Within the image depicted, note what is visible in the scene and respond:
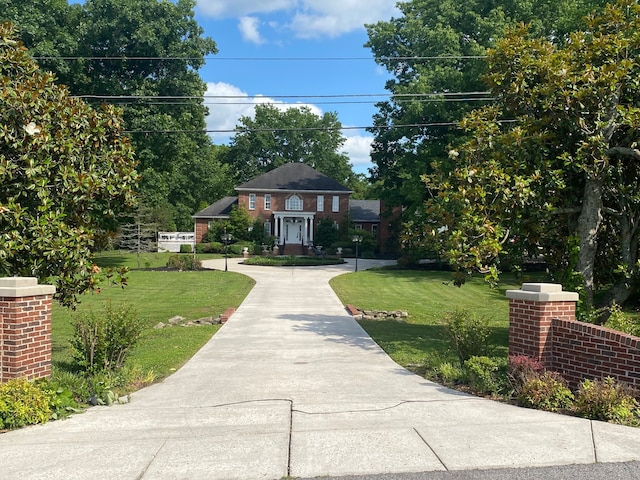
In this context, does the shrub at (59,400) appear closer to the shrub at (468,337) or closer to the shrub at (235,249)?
the shrub at (468,337)

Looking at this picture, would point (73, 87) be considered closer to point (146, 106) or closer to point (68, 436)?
point (146, 106)

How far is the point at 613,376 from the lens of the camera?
621 cm

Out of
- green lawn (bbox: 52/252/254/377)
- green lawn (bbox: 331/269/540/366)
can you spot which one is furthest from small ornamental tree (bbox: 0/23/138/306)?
green lawn (bbox: 331/269/540/366)

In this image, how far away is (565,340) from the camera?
681 centimetres

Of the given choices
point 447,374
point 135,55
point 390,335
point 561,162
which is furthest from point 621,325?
point 135,55

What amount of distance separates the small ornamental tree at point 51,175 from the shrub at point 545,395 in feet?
24.3

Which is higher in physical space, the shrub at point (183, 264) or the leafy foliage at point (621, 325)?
the leafy foliage at point (621, 325)

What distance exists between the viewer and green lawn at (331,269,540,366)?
1070 centimetres

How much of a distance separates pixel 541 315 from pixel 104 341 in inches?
260

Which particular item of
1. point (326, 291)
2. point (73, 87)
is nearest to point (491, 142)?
point (326, 291)

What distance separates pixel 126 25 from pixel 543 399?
29874mm

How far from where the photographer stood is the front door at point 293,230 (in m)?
49.4

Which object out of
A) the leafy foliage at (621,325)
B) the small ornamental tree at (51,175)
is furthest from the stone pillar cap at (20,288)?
the leafy foliage at (621,325)

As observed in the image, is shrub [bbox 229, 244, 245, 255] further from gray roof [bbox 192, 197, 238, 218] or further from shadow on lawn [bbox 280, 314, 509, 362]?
shadow on lawn [bbox 280, 314, 509, 362]
